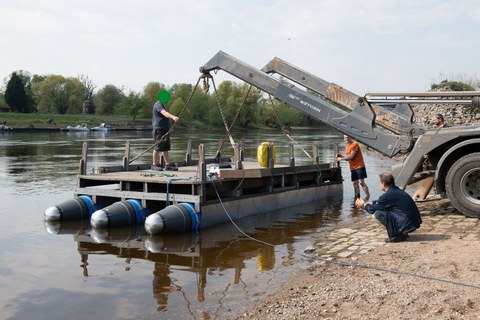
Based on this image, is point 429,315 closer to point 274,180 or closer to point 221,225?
point 221,225

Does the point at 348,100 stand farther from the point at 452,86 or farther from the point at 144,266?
the point at 452,86

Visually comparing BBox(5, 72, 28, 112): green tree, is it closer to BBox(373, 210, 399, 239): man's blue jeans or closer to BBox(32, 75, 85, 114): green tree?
BBox(32, 75, 85, 114): green tree

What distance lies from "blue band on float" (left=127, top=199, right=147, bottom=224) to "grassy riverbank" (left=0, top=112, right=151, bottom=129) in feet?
230

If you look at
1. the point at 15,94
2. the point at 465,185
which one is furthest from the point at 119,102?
the point at 465,185

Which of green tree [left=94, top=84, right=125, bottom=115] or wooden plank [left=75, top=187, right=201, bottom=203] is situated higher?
green tree [left=94, top=84, right=125, bottom=115]

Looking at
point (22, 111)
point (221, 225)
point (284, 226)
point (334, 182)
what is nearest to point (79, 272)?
point (221, 225)

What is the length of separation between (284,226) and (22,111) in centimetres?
9506

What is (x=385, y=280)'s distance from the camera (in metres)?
6.69

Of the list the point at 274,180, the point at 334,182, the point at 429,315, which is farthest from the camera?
the point at 334,182

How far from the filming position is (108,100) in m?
114

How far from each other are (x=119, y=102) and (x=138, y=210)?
348ft

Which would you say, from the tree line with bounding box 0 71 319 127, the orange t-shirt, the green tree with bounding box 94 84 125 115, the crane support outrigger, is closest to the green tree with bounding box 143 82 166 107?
the tree line with bounding box 0 71 319 127

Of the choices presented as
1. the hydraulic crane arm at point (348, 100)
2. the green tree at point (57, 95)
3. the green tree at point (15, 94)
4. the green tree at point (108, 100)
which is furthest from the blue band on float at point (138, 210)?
the green tree at point (108, 100)

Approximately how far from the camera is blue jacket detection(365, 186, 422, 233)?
8555 mm
